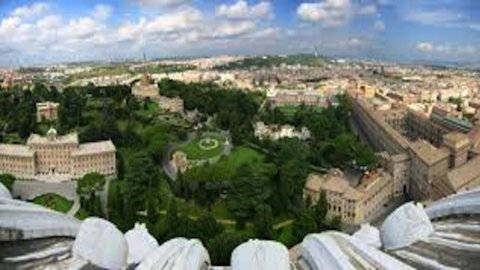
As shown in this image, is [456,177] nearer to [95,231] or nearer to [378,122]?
[378,122]

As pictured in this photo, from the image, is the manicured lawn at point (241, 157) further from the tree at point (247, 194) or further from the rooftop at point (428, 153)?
the rooftop at point (428, 153)

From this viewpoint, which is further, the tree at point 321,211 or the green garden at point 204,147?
the green garden at point 204,147

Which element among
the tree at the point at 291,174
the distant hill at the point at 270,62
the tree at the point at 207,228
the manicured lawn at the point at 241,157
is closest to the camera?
the tree at the point at 207,228

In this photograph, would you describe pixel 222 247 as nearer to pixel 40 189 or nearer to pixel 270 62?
pixel 40 189

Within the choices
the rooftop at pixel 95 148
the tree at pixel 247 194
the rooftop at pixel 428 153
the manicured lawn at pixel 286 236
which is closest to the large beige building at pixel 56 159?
the rooftop at pixel 95 148

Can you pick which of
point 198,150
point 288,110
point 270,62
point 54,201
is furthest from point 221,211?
point 270,62

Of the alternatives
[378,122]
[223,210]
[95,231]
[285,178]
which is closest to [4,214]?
[95,231]

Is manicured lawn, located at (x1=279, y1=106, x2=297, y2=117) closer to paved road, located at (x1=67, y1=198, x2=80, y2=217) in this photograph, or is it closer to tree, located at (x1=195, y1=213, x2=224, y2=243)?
paved road, located at (x1=67, y1=198, x2=80, y2=217)
